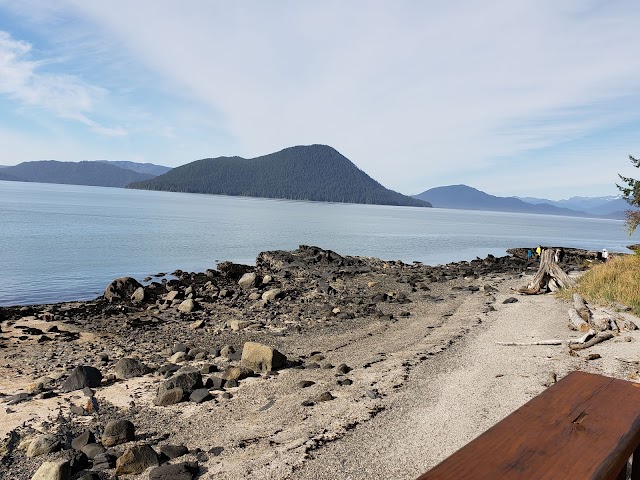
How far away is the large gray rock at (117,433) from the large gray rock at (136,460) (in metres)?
0.99

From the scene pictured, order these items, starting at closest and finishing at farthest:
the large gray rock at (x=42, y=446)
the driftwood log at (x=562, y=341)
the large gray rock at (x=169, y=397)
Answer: the large gray rock at (x=42, y=446)
the large gray rock at (x=169, y=397)
the driftwood log at (x=562, y=341)

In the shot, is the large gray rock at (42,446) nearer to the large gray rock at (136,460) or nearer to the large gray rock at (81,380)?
the large gray rock at (136,460)

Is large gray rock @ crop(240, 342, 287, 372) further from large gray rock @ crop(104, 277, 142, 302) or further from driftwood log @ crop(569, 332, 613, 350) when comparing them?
large gray rock @ crop(104, 277, 142, 302)

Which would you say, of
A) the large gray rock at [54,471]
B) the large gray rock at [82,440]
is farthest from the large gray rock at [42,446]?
the large gray rock at [54,471]

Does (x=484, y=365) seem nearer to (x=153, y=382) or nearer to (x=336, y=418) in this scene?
(x=336, y=418)

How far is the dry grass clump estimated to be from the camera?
13.5 meters

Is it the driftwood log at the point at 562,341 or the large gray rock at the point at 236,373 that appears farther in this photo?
the driftwood log at the point at 562,341

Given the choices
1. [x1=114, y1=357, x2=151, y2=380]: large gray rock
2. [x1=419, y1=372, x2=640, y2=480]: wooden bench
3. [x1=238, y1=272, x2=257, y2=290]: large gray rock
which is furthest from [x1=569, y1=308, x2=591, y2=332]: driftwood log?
[x1=238, y1=272, x2=257, y2=290]: large gray rock

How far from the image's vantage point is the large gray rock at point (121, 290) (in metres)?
21.1

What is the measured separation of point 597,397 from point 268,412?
6205mm

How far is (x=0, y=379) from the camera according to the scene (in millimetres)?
10922

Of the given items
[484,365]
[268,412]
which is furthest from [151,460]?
[484,365]

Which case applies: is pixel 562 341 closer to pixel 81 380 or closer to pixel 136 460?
pixel 136 460

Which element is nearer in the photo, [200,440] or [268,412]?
[200,440]
